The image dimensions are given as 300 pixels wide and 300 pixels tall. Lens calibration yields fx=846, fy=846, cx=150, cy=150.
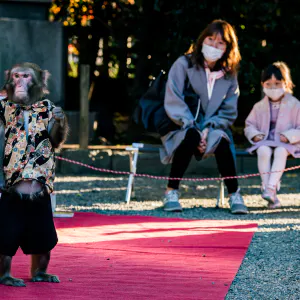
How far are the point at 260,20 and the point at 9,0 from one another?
3.05 m

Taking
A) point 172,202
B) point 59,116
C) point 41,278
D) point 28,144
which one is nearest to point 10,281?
point 41,278

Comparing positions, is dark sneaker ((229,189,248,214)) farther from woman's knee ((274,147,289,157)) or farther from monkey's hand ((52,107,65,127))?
monkey's hand ((52,107,65,127))

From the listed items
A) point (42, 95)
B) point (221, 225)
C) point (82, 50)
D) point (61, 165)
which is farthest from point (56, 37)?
point (42, 95)

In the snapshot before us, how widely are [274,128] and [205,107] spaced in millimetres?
643

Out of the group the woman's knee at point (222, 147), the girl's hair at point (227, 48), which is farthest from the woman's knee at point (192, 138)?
the girl's hair at point (227, 48)

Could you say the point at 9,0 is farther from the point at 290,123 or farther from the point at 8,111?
the point at 8,111

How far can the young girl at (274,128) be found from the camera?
285 inches

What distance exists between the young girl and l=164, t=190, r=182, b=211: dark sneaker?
0.75 meters

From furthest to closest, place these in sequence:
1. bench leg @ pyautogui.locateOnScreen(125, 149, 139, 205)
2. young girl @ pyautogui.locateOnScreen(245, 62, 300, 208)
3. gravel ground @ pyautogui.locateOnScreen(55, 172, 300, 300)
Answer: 1. bench leg @ pyautogui.locateOnScreen(125, 149, 139, 205)
2. young girl @ pyautogui.locateOnScreen(245, 62, 300, 208)
3. gravel ground @ pyautogui.locateOnScreen(55, 172, 300, 300)

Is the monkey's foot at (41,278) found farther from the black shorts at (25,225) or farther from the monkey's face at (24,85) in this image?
the monkey's face at (24,85)

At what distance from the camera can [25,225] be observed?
4.20m

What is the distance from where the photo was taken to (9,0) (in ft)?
30.9

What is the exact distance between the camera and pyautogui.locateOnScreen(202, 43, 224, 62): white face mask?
7.26 meters

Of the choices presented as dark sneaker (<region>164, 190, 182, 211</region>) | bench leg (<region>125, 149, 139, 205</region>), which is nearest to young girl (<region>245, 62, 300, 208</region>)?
dark sneaker (<region>164, 190, 182, 211</region>)
